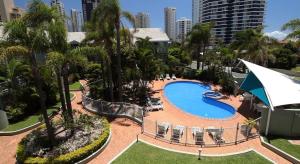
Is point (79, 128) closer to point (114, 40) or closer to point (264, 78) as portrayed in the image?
point (114, 40)

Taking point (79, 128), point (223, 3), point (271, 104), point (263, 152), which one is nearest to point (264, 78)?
point (271, 104)

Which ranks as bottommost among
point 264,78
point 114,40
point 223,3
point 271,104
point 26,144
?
point 26,144

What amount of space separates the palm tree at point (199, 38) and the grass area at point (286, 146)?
862 inches

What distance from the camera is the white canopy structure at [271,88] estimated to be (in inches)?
548

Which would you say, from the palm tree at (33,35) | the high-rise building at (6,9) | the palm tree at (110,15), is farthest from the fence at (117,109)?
the high-rise building at (6,9)

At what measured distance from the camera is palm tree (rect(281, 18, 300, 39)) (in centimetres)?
1729

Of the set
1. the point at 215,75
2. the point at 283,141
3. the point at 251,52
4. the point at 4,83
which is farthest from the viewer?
the point at 215,75

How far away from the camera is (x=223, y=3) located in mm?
121375

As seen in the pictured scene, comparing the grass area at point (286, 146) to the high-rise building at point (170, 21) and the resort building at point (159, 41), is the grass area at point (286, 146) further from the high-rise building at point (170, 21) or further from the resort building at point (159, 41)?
the high-rise building at point (170, 21)

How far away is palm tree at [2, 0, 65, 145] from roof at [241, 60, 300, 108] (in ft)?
47.3

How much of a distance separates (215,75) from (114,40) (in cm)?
1692

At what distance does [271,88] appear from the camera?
50.3 ft

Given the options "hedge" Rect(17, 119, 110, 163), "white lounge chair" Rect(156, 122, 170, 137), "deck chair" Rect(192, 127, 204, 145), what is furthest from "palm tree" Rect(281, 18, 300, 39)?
"hedge" Rect(17, 119, 110, 163)

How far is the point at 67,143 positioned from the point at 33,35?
645cm
